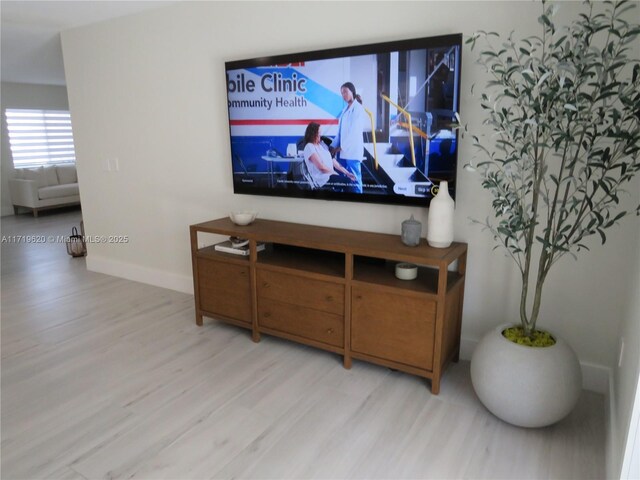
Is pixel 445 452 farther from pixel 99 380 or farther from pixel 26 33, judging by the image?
pixel 26 33

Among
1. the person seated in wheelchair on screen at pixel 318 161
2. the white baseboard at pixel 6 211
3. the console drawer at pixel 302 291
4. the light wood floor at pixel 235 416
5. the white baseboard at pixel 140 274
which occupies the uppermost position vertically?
the person seated in wheelchair on screen at pixel 318 161

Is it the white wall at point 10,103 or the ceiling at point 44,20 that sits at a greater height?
the ceiling at point 44,20

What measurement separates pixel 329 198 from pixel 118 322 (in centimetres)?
176

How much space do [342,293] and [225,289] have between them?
889mm

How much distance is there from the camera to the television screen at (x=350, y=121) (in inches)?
94.0

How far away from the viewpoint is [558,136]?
6.72 feet

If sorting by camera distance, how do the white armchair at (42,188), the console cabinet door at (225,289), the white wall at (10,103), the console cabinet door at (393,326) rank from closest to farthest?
the console cabinet door at (393,326)
the console cabinet door at (225,289)
the white armchair at (42,188)
the white wall at (10,103)

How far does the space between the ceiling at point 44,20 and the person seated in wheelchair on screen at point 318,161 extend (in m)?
1.52

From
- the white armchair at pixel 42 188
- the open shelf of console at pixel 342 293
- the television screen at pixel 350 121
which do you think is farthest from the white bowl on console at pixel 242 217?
the white armchair at pixel 42 188

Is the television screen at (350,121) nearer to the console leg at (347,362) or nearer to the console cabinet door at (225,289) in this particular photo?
the console cabinet door at (225,289)

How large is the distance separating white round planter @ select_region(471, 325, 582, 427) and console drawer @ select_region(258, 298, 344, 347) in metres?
0.86

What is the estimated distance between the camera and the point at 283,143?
116 inches

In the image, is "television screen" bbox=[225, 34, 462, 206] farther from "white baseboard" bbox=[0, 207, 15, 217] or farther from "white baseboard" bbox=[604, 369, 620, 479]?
"white baseboard" bbox=[0, 207, 15, 217]

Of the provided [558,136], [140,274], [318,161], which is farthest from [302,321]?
[140,274]
